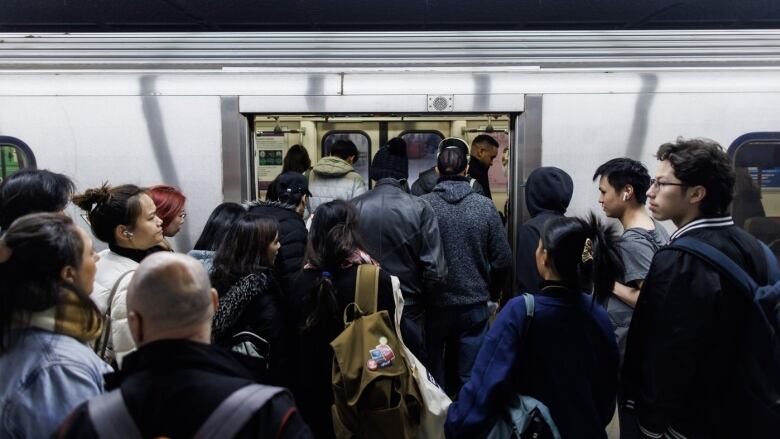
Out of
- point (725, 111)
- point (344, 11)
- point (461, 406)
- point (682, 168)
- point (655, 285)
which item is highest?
point (344, 11)

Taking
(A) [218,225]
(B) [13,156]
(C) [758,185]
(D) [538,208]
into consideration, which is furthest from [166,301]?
(C) [758,185]

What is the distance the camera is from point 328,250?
2.58 m

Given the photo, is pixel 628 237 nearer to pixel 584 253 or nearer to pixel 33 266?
pixel 584 253

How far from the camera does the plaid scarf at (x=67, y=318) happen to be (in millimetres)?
1584

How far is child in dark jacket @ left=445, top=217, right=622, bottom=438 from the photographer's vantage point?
2076 mm

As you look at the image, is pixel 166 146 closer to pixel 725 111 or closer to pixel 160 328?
pixel 160 328

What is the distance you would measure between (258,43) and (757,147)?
10.5 feet

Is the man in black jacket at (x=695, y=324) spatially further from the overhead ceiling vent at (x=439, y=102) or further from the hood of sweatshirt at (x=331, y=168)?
the hood of sweatshirt at (x=331, y=168)

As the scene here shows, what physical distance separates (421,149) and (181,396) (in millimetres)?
5131

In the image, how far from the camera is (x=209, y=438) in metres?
1.21

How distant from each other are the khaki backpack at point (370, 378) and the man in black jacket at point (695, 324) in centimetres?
84

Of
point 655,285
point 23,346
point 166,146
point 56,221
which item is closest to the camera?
point 23,346

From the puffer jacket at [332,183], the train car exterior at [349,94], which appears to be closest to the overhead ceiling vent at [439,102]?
the train car exterior at [349,94]

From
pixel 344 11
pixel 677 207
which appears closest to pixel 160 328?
pixel 677 207
